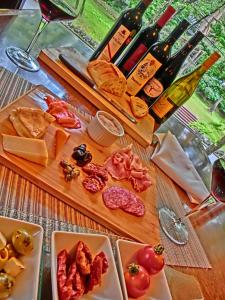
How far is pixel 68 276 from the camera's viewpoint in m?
0.62

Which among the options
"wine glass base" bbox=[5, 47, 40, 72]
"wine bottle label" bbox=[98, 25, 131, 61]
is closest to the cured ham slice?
Answer: "wine glass base" bbox=[5, 47, 40, 72]

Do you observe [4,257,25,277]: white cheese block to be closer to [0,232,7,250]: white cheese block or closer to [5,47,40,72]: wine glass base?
[0,232,7,250]: white cheese block

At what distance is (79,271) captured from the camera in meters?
0.65

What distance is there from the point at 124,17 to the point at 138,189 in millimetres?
756

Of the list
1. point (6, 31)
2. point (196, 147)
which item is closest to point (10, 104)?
point (6, 31)

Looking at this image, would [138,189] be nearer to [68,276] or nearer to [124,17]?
[68,276]

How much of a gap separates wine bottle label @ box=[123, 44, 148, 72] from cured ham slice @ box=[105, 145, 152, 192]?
20.4 inches

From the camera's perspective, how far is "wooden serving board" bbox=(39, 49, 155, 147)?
134cm

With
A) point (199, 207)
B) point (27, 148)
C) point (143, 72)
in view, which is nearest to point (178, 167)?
point (199, 207)

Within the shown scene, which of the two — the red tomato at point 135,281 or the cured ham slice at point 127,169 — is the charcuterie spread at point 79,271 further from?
the cured ham slice at point 127,169

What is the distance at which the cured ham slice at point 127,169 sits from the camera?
1.06 meters

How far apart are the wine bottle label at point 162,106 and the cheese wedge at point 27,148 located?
833 millimetres

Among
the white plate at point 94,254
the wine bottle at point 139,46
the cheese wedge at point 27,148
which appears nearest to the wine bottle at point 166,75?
the wine bottle at point 139,46

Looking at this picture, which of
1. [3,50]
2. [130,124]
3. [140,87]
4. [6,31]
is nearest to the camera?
[3,50]
